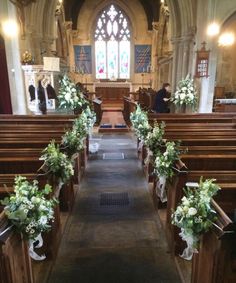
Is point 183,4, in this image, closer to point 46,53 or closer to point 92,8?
point 46,53

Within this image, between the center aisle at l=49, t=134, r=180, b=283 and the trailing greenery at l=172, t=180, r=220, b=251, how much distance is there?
986 millimetres

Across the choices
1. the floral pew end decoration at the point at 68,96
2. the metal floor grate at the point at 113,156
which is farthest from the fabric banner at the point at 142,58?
the metal floor grate at the point at 113,156

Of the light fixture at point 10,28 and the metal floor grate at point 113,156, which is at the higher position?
the light fixture at point 10,28

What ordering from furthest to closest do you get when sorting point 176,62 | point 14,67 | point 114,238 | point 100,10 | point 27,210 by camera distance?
point 100,10
point 176,62
point 14,67
point 114,238
point 27,210

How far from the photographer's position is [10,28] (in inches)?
313

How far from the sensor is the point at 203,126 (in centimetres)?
529

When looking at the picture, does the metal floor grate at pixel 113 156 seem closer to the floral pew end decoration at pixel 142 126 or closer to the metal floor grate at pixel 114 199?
the floral pew end decoration at pixel 142 126

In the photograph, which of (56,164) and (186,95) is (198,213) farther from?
(186,95)

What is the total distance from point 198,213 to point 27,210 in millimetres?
1248

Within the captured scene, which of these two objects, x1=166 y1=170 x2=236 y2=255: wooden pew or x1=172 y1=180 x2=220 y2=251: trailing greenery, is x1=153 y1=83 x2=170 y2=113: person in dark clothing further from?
x1=172 y1=180 x2=220 y2=251: trailing greenery

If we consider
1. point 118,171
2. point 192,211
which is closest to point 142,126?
point 118,171

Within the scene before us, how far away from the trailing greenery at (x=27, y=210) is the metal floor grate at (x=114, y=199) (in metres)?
2.18

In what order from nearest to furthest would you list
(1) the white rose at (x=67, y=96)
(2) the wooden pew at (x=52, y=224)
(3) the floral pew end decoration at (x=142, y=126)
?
(2) the wooden pew at (x=52, y=224)
(3) the floral pew end decoration at (x=142, y=126)
(1) the white rose at (x=67, y=96)

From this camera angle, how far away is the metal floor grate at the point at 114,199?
14.0ft
